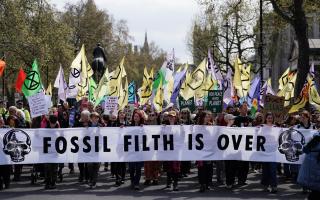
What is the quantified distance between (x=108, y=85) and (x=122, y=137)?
18.5 feet

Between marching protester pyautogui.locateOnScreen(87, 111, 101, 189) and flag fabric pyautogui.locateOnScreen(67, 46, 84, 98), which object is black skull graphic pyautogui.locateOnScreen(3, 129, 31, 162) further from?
flag fabric pyautogui.locateOnScreen(67, 46, 84, 98)

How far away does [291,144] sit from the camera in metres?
13.1

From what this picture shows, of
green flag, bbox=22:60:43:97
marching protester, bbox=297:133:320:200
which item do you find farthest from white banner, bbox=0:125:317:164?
marching protester, bbox=297:133:320:200

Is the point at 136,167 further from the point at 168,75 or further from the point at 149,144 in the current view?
the point at 168,75

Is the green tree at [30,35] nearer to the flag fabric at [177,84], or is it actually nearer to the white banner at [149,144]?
the flag fabric at [177,84]

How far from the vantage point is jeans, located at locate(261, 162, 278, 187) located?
41.8 ft

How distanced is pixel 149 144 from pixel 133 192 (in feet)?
4.45

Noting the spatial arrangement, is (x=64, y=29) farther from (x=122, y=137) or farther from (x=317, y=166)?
(x=317, y=166)

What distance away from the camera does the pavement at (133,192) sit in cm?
1197

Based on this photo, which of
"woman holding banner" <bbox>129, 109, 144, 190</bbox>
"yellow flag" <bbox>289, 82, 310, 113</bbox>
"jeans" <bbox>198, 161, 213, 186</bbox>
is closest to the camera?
"jeans" <bbox>198, 161, 213, 186</bbox>

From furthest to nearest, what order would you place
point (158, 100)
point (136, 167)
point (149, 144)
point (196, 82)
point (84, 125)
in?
point (158, 100) → point (196, 82) → point (84, 125) → point (149, 144) → point (136, 167)

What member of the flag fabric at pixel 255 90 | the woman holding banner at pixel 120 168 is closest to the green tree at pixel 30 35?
the flag fabric at pixel 255 90

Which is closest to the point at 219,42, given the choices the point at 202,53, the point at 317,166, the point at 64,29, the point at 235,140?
the point at 202,53

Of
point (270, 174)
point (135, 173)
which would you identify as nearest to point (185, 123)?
point (135, 173)
